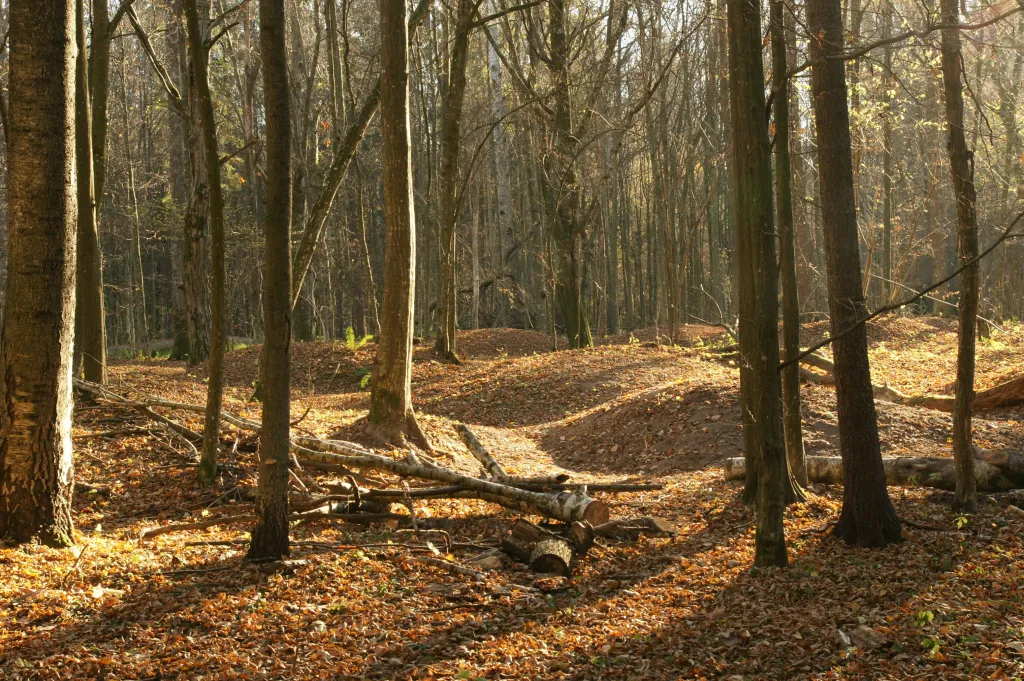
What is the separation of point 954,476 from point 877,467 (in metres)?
2.10

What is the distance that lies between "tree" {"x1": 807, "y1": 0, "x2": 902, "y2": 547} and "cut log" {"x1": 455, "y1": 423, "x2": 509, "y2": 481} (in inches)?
132

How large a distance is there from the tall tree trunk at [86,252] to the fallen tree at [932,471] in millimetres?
8309

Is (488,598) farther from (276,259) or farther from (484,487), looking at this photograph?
(276,259)

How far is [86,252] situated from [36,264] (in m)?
5.49

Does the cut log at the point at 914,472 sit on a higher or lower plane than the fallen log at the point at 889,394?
lower

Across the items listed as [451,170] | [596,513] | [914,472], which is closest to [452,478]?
[596,513]

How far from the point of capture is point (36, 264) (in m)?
5.45

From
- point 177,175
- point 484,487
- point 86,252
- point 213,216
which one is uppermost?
point 177,175

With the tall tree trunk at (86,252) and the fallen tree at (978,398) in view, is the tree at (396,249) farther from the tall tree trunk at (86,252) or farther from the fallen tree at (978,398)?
the fallen tree at (978,398)

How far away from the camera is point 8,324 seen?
5465 mm

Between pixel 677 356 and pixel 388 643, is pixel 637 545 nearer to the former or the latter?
pixel 388 643

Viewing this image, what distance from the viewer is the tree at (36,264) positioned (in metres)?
5.40

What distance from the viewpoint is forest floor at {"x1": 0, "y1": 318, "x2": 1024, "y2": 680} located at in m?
4.42

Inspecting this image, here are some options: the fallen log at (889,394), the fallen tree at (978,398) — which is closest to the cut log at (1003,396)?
the fallen tree at (978,398)
